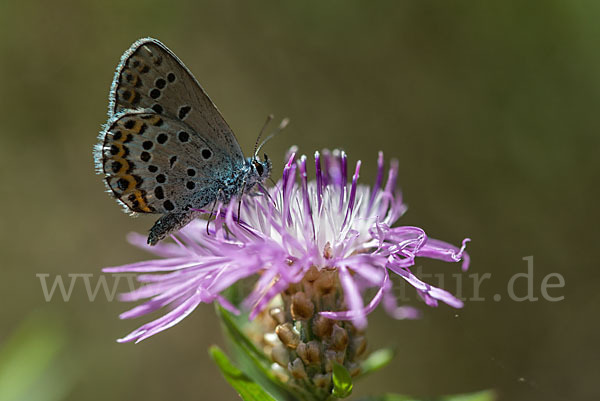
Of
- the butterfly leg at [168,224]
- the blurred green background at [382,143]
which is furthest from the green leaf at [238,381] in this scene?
the blurred green background at [382,143]

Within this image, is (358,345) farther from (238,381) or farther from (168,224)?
(168,224)

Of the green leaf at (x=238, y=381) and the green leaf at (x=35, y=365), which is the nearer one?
the green leaf at (x=238, y=381)

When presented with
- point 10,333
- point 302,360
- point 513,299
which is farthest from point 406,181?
point 10,333

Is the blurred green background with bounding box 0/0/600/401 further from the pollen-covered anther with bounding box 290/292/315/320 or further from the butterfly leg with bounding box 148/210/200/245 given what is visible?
the pollen-covered anther with bounding box 290/292/315/320

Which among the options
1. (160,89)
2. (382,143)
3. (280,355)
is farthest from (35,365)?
(382,143)

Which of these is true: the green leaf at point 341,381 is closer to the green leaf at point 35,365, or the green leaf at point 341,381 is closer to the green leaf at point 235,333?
the green leaf at point 235,333

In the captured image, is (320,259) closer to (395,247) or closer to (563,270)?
(395,247)
